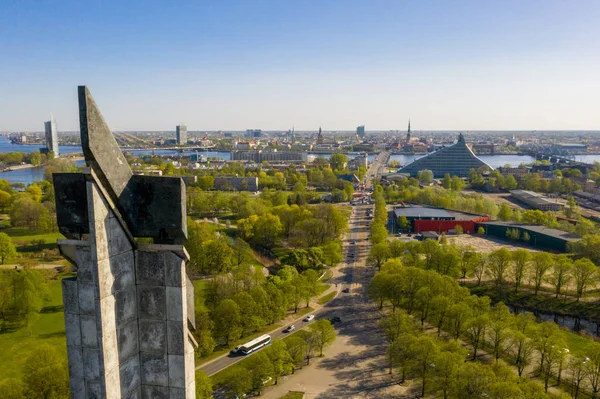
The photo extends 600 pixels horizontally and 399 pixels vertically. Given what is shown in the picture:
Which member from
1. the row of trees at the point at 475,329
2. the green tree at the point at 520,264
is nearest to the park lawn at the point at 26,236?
the row of trees at the point at 475,329

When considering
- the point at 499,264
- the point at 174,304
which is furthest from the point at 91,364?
the point at 499,264

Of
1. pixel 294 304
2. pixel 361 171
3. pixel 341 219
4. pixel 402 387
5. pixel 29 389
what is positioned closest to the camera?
pixel 29 389

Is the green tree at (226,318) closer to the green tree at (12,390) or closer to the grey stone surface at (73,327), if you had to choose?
the green tree at (12,390)

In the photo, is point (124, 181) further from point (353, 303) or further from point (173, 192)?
point (353, 303)

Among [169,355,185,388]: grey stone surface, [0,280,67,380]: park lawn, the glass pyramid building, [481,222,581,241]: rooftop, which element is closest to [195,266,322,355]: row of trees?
[0,280,67,380]: park lawn

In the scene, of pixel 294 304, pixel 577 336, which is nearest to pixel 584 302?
pixel 577 336

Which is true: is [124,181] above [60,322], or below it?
above
